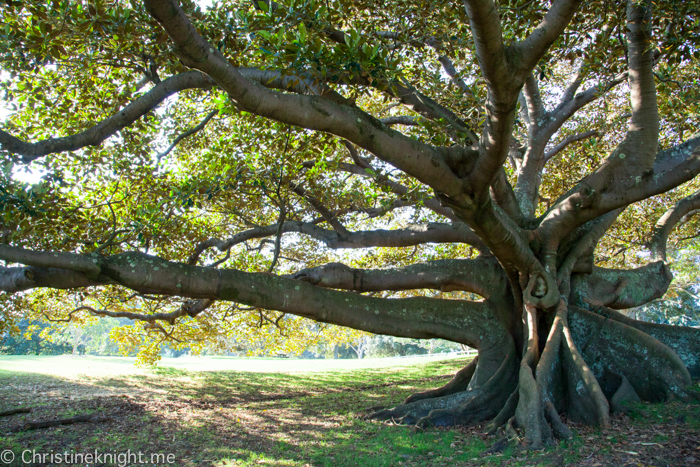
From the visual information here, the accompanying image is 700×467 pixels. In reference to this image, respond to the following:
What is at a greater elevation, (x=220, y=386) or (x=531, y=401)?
(x=531, y=401)

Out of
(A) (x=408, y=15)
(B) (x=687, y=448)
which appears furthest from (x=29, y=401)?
(B) (x=687, y=448)

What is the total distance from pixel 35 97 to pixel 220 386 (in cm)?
977

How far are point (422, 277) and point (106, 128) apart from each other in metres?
5.52

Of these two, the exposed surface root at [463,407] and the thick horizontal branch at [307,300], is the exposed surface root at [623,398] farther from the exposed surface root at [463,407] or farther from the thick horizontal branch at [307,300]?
the thick horizontal branch at [307,300]

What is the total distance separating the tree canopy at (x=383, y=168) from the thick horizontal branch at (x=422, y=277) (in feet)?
0.13

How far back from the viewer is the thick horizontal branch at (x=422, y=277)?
Answer: 301 inches

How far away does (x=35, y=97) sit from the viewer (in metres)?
7.24

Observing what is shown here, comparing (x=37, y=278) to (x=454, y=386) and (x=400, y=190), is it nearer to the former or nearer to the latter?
(x=400, y=190)

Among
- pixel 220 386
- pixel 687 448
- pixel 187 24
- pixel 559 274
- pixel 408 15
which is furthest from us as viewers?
pixel 220 386

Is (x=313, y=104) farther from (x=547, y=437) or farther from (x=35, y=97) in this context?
(x=35, y=97)

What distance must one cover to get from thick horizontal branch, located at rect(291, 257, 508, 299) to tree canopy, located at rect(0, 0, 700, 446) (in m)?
0.04

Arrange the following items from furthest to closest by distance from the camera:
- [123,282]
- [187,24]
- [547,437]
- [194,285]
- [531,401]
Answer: [194,285] → [123,282] → [531,401] → [547,437] → [187,24]

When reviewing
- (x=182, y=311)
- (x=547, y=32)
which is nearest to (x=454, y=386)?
(x=182, y=311)

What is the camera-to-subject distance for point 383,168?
9227 mm
